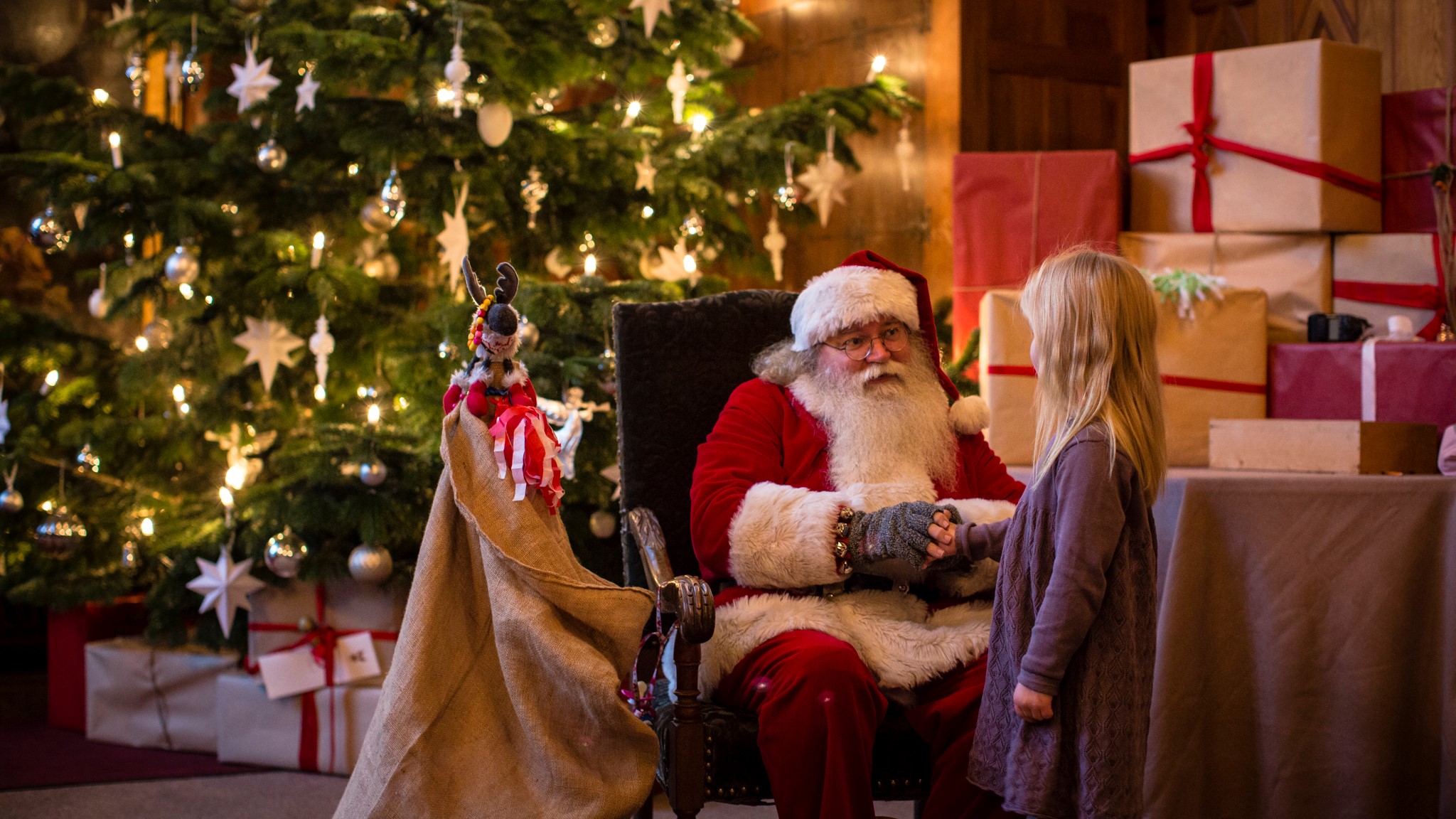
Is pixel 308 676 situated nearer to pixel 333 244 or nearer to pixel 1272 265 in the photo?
pixel 333 244

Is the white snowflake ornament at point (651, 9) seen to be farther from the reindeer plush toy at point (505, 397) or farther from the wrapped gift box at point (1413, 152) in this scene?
the wrapped gift box at point (1413, 152)

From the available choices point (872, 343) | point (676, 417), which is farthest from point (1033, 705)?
point (676, 417)

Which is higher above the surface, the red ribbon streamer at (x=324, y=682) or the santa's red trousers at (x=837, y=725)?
the santa's red trousers at (x=837, y=725)

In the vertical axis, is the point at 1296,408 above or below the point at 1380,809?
above

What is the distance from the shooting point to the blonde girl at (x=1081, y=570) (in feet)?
5.56

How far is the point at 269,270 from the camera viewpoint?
11.4 ft

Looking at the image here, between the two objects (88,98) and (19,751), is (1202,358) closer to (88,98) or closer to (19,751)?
(88,98)

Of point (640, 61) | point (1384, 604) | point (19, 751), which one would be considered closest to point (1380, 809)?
point (1384, 604)

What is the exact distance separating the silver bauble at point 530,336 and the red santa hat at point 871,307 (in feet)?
3.10

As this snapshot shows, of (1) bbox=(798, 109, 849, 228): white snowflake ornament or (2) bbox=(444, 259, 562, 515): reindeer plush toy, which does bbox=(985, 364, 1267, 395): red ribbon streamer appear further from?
(2) bbox=(444, 259, 562, 515): reindeer plush toy

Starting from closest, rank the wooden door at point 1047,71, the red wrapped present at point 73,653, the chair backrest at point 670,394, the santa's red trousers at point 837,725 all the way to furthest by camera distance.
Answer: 1. the santa's red trousers at point 837,725
2. the chair backrest at point 670,394
3. the red wrapped present at point 73,653
4. the wooden door at point 1047,71

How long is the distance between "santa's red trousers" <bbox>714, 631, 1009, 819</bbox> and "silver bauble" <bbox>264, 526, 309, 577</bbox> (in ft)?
5.50

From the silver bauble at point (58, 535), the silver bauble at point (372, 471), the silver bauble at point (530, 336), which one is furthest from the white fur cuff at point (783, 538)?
the silver bauble at point (58, 535)

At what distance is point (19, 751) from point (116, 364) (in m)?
1.28
